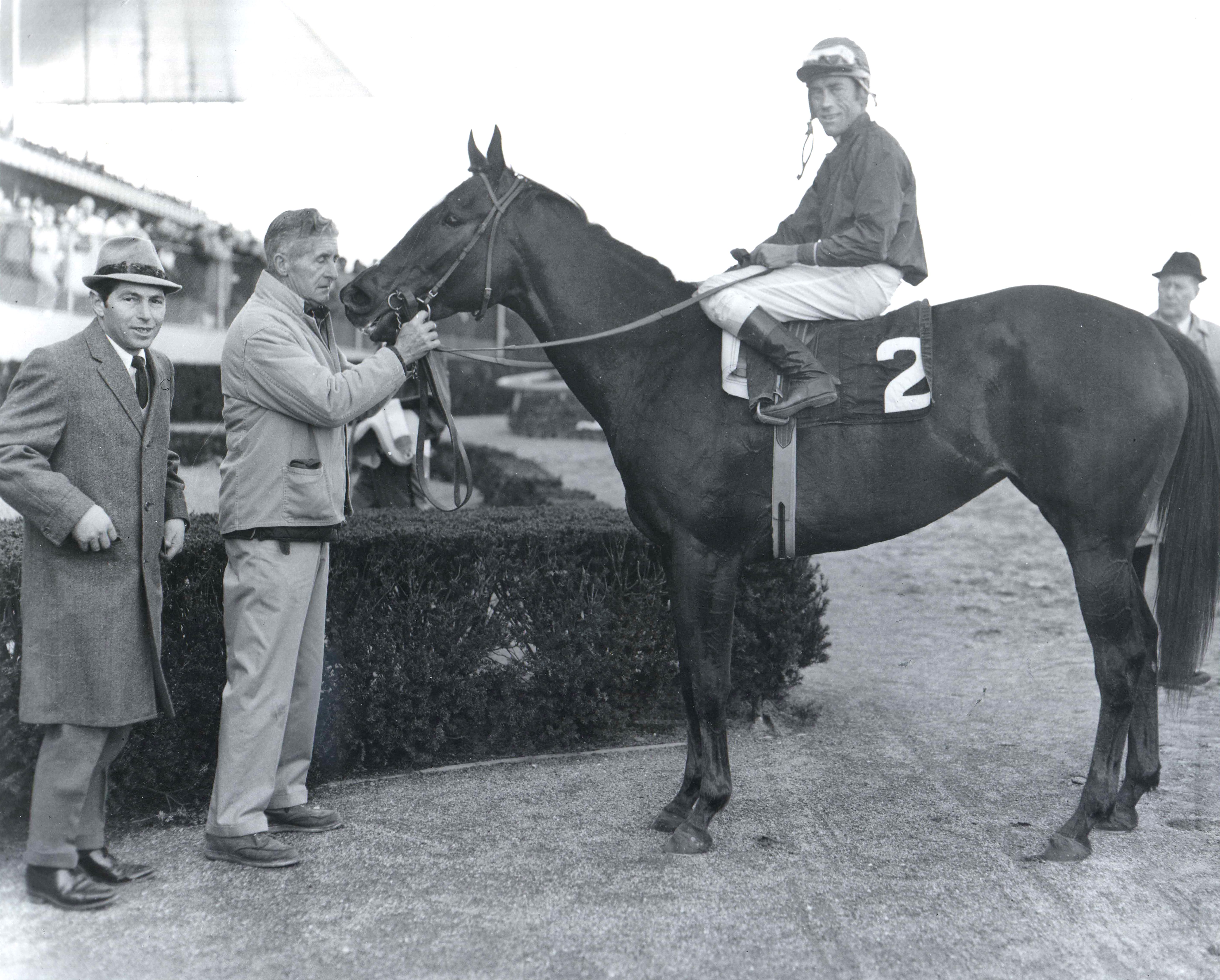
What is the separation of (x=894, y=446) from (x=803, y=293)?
2.06 feet

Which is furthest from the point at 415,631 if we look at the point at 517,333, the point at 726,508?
the point at 517,333

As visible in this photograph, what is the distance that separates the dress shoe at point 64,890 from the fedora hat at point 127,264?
1.76m

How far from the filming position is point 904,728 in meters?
5.21

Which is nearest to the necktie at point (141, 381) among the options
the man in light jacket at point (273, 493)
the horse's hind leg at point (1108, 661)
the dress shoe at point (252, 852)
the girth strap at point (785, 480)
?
the man in light jacket at point (273, 493)

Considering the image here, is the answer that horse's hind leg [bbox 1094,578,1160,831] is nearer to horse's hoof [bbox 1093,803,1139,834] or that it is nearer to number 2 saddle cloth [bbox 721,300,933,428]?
horse's hoof [bbox 1093,803,1139,834]

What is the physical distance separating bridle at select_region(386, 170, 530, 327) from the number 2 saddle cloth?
3.00 ft

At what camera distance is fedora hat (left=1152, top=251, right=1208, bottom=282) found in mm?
5957

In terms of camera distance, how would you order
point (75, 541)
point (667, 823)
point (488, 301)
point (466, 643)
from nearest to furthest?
point (75, 541)
point (667, 823)
point (488, 301)
point (466, 643)

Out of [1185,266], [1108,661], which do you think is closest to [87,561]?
[1108,661]

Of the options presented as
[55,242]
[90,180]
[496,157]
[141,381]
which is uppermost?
[90,180]

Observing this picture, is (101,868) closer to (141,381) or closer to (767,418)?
(141,381)

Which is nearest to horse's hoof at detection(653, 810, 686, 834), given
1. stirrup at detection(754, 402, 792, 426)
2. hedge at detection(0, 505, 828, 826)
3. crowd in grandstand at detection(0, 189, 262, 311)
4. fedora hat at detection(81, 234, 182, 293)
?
hedge at detection(0, 505, 828, 826)

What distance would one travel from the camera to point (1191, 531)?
13.0 feet

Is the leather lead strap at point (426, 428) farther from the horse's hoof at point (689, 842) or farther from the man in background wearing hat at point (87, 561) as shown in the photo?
the horse's hoof at point (689, 842)
